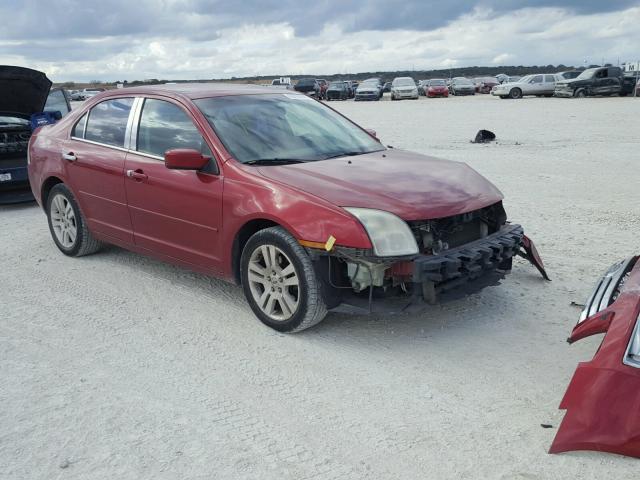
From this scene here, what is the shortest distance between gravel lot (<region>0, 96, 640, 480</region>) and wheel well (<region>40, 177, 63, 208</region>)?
623mm

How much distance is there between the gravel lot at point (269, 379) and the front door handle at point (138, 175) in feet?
3.12

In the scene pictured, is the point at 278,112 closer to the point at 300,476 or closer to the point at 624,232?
the point at 300,476

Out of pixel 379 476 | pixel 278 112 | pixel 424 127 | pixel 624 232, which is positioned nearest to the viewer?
pixel 379 476

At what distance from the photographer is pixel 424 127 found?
19875 millimetres

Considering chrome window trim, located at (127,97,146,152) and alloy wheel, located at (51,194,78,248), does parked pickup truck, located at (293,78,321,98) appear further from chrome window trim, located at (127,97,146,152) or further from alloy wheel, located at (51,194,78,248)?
chrome window trim, located at (127,97,146,152)

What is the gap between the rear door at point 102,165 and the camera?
553 cm

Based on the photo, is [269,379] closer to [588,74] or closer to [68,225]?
[68,225]

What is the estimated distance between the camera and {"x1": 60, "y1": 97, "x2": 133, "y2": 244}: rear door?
Answer: 5.53m

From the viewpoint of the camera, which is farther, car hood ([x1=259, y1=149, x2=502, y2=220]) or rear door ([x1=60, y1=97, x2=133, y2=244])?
rear door ([x1=60, y1=97, x2=133, y2=244])

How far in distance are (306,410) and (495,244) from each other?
1835mm

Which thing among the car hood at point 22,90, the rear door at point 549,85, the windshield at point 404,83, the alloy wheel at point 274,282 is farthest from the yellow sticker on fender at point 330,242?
the windshield at point 404,83

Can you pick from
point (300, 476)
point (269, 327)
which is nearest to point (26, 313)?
point (269, 327)

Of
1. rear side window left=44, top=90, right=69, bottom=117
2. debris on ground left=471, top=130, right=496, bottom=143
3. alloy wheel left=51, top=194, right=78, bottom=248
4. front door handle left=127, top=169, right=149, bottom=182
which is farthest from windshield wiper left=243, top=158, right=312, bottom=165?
debris on ground left=471, top=130, right=496, bottom=143

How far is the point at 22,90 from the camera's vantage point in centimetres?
864
